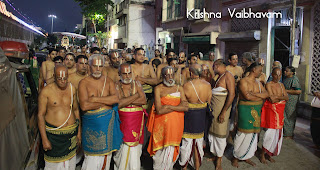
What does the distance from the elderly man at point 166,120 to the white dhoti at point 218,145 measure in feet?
2.96

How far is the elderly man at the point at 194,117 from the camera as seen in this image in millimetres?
4082

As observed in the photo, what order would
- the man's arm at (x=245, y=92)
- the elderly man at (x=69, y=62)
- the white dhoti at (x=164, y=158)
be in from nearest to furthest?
the white dhoti at (x=164, y=158) < the man's arm at (x=245, y=92) < the elderly man at (x=69, y=62)

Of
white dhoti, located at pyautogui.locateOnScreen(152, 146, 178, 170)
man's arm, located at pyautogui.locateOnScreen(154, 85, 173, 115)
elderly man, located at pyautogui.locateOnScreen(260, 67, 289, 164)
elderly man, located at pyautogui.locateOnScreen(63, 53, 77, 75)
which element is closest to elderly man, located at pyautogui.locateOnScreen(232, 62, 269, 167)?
elderly man, located at pyautogui.locateOnScreen(260, 67, 289, 164)

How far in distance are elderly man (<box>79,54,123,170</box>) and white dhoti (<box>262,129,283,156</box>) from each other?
2.92 m

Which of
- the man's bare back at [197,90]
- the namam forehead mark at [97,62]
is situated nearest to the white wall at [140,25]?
the man's bare back at [197,90]

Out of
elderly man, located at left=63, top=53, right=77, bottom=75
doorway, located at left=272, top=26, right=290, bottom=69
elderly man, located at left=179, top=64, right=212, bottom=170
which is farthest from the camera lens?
doorway, located at left=272, top=26, right=290, bottom=69

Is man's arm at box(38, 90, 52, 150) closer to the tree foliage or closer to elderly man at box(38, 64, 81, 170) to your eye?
elderly man at box(38, 64, 81, 170)

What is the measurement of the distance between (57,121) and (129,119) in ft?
3.41

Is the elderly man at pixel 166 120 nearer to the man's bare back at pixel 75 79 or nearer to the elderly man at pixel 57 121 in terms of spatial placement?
the elderly man at pixel 57 121

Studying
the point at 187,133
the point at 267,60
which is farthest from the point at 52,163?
the point at 267,60

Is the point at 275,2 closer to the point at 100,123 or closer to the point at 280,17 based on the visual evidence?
the point at 280,17

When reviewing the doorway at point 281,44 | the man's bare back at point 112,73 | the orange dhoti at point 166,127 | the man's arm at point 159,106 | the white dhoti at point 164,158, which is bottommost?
the white dhoti at point 164,158

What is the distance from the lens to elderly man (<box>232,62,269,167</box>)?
14.8 ft

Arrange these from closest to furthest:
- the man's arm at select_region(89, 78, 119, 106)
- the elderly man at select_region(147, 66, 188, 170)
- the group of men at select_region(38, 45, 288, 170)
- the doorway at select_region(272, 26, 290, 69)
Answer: the group of men at select_region(38, 45, 288, 170), the man's arm at select_region(89, 78, 119, 106), the elderly man at select_region(147, 66, 188, 170), the doorway at select_region(272, 26, 290, 69)
